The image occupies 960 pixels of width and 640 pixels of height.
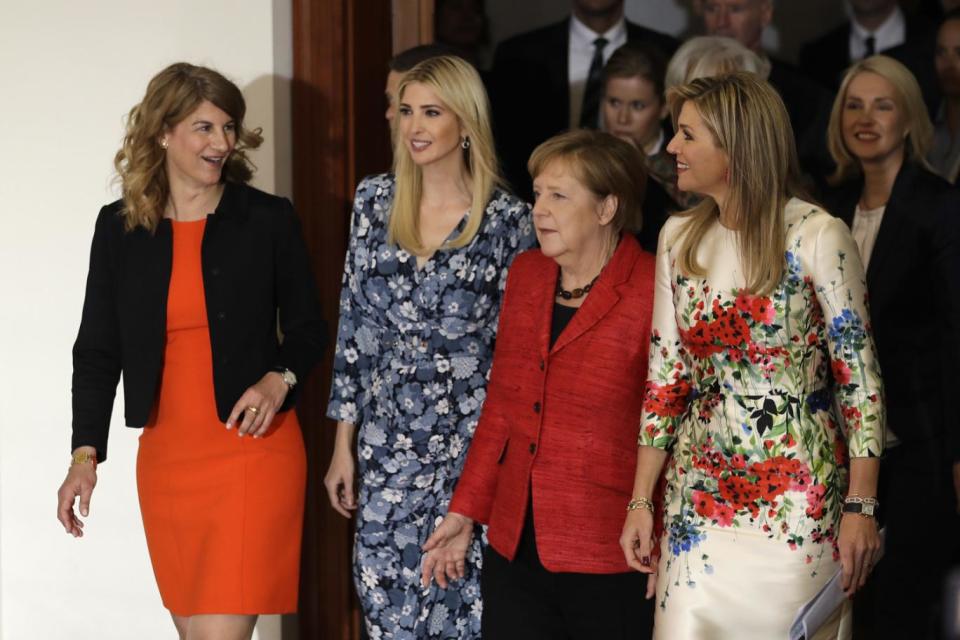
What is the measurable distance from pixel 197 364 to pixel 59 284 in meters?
1.12

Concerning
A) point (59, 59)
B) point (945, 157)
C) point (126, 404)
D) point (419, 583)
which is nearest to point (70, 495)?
point (126, 404)

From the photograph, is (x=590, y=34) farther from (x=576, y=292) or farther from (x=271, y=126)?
(x=576, y=292)

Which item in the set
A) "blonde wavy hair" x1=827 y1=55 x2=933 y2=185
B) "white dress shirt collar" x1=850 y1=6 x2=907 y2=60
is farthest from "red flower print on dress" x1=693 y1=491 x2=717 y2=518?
"white dress shirt collar" x1=850 y1=6 x2=907 y2=60

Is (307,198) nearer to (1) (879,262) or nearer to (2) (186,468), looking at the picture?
(2) (186,468)

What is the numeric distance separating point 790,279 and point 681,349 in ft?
0.94

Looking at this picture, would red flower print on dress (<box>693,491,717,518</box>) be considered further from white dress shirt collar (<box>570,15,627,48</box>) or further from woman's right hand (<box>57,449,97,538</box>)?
white dress shirt collar (<box>570,15,627,48</box>)

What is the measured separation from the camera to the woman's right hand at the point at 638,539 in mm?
2834

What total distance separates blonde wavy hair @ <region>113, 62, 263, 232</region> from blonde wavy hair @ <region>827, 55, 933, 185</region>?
1670mm

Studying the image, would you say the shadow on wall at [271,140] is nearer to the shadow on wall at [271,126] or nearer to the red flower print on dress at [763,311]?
the shadow on wall at [271,126]

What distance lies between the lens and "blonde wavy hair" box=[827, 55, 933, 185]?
390cm

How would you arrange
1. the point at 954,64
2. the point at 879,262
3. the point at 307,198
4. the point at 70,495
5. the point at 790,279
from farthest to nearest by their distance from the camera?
the point at 954,64
the point at 307,198
the point at 879,262
the point at 70,495
the point at 790,279

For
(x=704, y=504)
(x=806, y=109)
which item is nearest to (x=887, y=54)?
(x=806, y=109)

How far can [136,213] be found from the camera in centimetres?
341

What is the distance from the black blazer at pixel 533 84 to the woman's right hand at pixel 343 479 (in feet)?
4.66
